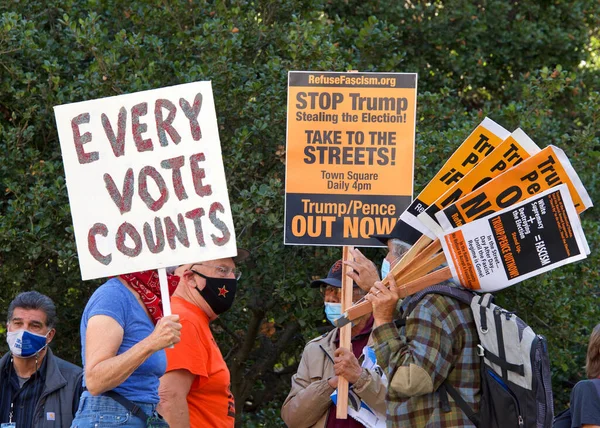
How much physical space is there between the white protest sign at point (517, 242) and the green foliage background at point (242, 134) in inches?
122

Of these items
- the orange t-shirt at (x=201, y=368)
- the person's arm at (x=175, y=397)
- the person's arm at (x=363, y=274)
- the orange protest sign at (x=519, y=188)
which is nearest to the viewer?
the orange protest sign at (x=519, y=188)

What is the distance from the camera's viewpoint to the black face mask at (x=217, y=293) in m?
5.18

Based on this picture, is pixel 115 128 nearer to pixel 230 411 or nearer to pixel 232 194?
pixel 230 411

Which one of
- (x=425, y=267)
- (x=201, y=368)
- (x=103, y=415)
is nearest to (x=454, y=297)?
(x=425, y=267)

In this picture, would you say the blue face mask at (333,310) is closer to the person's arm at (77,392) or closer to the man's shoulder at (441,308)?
the person's arm at (77,392)

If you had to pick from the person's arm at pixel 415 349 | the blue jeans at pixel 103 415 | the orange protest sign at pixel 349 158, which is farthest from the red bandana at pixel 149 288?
the orange protest sign at pixel 349 158

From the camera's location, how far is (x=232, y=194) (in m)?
7.73

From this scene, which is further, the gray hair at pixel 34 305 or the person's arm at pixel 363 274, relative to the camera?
the gray hair at pixel 34 305

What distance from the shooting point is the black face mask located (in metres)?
5.18

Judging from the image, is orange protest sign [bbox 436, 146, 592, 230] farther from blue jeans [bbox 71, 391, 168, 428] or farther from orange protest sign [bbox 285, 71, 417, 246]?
orange protest sign [bbox 285, 71, 417, 246]

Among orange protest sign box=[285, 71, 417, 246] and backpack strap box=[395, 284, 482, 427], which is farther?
orange protest sign box=[285, 71, 417, 246]

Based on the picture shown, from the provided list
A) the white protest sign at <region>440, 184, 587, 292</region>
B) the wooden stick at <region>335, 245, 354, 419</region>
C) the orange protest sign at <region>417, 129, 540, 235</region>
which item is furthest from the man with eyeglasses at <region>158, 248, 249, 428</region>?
the white protest sign at <region>440, 184, 587, 292</region>

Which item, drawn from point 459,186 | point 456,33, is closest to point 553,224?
point 459,186

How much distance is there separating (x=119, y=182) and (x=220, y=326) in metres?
4.16
